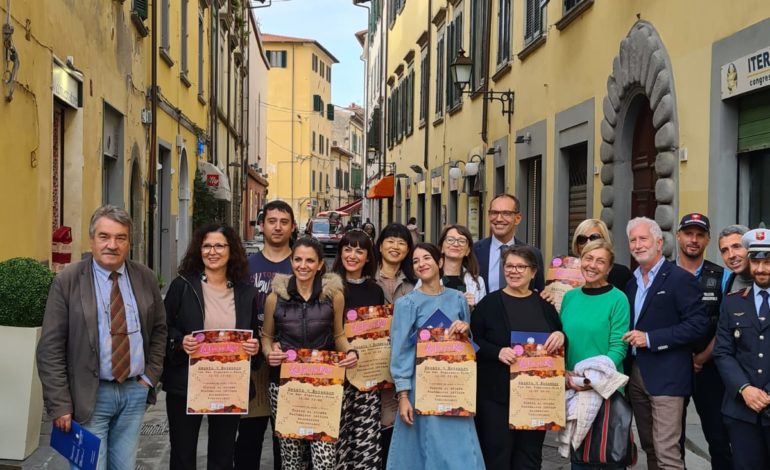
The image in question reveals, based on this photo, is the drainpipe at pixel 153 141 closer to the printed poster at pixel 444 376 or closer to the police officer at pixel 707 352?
the printed poster at pixel 444 376

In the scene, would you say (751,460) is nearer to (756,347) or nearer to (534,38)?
(756,347)

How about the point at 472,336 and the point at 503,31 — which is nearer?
the point at 472,336

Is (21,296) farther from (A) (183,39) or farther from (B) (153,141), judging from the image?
(A) (183,39)

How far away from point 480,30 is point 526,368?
47.4 feet

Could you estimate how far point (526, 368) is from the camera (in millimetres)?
5035

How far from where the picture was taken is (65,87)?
33.3 feet

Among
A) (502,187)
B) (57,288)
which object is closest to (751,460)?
(57,288)

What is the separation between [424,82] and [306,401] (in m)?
22.4

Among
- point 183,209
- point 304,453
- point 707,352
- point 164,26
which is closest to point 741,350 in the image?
point 707,352

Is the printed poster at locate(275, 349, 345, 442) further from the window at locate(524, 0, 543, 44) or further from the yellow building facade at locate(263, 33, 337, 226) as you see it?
the yellow building facade at locate(263, 33, 337, 226)

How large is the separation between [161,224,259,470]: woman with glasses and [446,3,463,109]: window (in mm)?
15829

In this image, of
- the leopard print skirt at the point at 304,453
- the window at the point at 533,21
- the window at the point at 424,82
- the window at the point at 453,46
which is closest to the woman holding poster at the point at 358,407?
the leopard print skirt at the point at 304,453

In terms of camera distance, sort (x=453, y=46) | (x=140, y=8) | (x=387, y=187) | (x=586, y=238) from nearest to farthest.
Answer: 1. (x=586, y=238)
2. (x=140, y=8)
3. (x=453, y=46)
4. (x=387, y=187)

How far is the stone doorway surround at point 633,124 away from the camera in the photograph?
8.91 m
